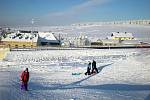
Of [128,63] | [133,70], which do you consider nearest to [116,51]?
[128,63]

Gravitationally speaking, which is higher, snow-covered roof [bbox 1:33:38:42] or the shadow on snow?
snow-covered roof [bbox 1:33:38:42]

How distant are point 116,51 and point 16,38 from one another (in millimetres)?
35482

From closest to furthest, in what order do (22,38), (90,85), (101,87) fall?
(101,87) → (90,85) → (22,38)

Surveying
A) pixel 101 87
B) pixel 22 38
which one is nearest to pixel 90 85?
pixel 101 87

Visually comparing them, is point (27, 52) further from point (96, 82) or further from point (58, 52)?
point (96, 82)

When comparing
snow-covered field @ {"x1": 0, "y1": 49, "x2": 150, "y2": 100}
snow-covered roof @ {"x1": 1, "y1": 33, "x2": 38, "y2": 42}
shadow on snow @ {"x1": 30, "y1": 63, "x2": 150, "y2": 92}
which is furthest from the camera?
snow-covered roof @ {"x1": 1, "y1": 33, "x2": 38, "y2": 42}

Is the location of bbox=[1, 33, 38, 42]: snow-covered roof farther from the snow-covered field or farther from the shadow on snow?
the shadow on snow

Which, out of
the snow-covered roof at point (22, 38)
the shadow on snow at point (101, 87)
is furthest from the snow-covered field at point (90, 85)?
the snow-covered roof at point (22, 38)

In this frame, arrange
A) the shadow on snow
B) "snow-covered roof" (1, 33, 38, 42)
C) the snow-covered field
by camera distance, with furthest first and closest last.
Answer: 1. "snow-covered roof" (1, 33, 38, 42)
2. the shadow on snow
3. the snow-covered field

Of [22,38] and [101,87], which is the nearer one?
[101,87]

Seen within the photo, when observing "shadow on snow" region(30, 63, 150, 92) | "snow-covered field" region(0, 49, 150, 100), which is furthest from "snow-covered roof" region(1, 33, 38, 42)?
→ "shadow on snow" region(30, 63, 150, 92)

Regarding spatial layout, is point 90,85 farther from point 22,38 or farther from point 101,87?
point 22,38

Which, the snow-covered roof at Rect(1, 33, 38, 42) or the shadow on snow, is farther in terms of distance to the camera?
the snow-covered roof at Rect(1, 33, 38, 42)

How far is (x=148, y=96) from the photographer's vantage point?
1465 cm
